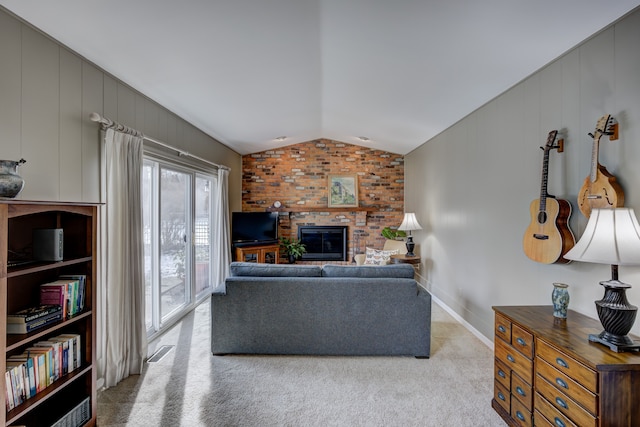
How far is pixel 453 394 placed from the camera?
238 centimetres

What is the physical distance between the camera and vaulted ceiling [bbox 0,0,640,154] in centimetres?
192

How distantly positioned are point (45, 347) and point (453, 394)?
8.97 ft

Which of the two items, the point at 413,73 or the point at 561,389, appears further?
the point at 413,73

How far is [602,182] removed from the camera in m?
1.88

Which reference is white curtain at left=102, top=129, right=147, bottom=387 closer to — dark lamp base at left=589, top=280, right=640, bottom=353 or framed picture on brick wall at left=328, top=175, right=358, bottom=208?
dark lamp base at left=589, top=280, right=640, bottom=353

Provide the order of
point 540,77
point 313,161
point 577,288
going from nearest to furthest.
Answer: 1. point 577,288
2. point 540,77
3. point 313,161

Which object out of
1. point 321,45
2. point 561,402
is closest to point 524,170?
point 561,402

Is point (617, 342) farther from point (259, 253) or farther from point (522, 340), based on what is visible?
point (259, 253)

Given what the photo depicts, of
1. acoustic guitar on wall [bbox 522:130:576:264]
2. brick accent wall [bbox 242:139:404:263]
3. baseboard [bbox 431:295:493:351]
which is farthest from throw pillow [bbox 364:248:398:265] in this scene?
acoustic guitar on wall [bbox 522:130:576:264]

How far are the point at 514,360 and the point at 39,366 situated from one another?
9.26 ft

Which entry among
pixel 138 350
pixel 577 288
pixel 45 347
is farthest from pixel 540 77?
pixel 138 350

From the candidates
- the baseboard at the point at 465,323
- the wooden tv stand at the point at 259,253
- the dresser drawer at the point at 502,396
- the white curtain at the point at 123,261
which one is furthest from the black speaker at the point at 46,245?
the wooden tv stand at the point at 259,253

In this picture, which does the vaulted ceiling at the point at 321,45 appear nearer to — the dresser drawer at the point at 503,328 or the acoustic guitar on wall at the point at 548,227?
the acoustic guitar on wall at the point at 548,227

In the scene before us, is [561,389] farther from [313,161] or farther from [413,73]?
[313,161]
